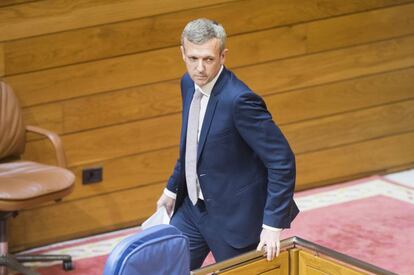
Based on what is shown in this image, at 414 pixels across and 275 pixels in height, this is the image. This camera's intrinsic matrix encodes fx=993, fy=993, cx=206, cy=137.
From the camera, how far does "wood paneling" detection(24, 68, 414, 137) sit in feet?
18.4

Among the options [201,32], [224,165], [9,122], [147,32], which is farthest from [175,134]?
[201,32]

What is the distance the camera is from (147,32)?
570 centimetres

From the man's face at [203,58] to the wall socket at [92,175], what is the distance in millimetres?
2289

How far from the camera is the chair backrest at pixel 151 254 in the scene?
3020 mm

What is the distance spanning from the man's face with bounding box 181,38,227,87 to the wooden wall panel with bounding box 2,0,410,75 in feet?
6.70

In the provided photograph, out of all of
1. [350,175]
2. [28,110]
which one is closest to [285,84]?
[350,175]

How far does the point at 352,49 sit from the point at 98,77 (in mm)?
1759

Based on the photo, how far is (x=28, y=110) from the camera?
5504mm

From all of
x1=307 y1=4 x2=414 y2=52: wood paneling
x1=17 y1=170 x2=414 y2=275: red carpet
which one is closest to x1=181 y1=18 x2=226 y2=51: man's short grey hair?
x1=17 y1=170 x2=414 y2=275: red carpet

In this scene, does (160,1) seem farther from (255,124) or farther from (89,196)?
(255,124)

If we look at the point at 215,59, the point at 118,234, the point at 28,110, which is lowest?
the point at 118,234

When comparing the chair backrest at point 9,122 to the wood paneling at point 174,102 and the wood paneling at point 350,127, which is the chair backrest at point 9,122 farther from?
the wood paneling at point 350,127

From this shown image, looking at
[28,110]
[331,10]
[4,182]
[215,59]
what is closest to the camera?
[215,59]

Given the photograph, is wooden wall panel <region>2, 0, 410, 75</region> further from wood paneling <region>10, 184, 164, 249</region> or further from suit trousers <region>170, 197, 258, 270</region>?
suit trousers <region>170, 197, 258, 270</region>
